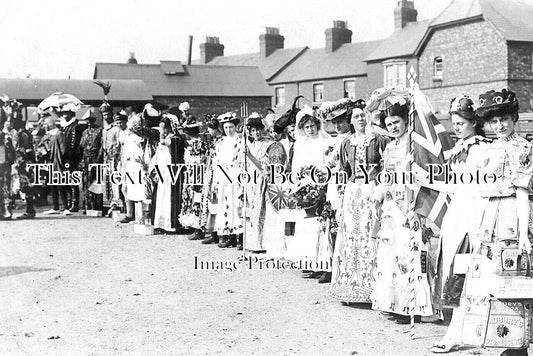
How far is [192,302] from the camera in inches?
268

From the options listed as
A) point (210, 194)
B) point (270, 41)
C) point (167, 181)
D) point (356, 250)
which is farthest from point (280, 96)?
point (356, 250)

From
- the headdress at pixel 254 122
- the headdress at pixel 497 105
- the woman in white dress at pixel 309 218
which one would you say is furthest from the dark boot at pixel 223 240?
the headdress at pixel 497 105

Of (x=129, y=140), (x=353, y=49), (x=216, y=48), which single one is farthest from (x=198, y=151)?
(x=216, y=48)

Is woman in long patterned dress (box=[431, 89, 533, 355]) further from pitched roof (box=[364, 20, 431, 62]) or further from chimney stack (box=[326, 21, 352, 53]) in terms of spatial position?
chimney stack (box=[326, 21, 352, 53])

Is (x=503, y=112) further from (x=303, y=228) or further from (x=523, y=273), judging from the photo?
(x=303, y=228)

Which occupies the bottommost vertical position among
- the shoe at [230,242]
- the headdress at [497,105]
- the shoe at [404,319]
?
the shoe at [404,319]

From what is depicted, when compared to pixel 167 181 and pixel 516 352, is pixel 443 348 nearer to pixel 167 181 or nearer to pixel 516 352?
pixel 516 352

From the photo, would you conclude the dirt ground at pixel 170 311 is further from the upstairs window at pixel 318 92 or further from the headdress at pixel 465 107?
→ the upstairs window at pixel 318 92

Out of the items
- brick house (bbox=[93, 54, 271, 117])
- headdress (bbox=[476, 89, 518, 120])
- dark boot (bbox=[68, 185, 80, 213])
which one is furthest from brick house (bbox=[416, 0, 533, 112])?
headdress (bbox=[476, 89, 518, 120])

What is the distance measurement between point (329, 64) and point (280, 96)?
16.4 feet

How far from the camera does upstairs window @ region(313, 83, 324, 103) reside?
43.4 meters

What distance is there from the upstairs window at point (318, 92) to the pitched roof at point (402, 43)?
15.3 feet

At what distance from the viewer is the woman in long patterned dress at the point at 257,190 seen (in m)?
9.77

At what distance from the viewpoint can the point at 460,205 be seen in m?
5.20
